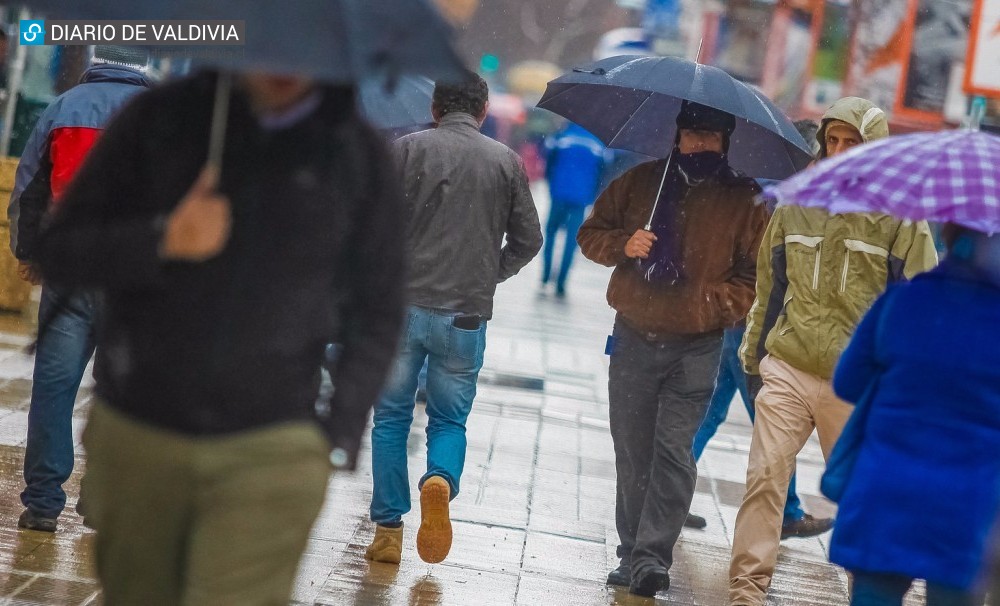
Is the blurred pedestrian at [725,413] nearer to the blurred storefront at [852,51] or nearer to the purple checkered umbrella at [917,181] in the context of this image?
the purple checkered umbrella at [917,181]

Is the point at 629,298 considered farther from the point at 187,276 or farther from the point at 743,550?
the point at 187,276

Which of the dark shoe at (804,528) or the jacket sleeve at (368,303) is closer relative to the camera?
the jacket sleeve at (368,303)

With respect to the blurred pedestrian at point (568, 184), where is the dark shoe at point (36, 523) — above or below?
below

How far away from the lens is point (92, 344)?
6.16 meters

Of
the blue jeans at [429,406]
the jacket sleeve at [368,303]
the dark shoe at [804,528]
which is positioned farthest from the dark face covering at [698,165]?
the jacket sleeve at [368,303]

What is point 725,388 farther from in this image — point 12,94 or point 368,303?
point 12,94

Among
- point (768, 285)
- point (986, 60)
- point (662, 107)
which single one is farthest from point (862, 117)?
point (986, 60)

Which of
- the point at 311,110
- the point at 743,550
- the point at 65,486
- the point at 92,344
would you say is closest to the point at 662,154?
the point at 743,550

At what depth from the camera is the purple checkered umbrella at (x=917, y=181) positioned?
13.3 feet

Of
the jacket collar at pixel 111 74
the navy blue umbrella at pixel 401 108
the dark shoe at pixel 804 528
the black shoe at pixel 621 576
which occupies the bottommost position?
the black shoe at pixel 621 576

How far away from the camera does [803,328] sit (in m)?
5.95

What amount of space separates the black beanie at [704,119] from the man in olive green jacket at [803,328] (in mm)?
560

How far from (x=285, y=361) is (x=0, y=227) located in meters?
9.08

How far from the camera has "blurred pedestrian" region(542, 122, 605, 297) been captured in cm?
1797
